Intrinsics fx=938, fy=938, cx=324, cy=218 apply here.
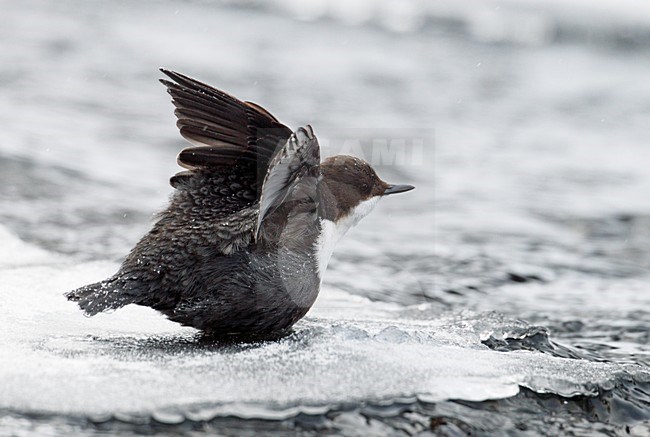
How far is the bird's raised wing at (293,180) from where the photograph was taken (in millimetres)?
3076

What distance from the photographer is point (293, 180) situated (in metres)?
3.29

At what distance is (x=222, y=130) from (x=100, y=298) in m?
0.82

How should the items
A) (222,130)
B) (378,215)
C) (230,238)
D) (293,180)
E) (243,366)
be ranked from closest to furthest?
(243,366) → (293,180) → (230,238) → (222,130) → (378,215)

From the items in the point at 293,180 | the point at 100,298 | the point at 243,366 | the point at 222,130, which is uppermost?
the point at 222,130

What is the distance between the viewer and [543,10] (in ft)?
46.5

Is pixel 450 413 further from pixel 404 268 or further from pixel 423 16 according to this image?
pixel 423 16

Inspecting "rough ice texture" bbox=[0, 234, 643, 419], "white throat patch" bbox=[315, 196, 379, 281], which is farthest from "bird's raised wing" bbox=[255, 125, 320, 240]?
"rough ice texture" bbox=[0, 234, 643, 419]

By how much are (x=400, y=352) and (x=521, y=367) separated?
44 centimetres

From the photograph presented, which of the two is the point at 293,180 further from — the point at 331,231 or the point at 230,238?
the point at 331,231

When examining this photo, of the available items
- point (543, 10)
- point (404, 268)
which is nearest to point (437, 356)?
point (404, 268)

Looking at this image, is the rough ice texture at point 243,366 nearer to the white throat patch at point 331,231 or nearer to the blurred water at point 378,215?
the blurred water at point 378,215

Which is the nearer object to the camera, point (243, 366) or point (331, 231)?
point (243, 366)

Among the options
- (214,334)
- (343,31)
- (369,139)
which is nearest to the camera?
(214,334)

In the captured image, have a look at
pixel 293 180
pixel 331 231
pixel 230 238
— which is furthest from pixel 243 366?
pixel 331 231
